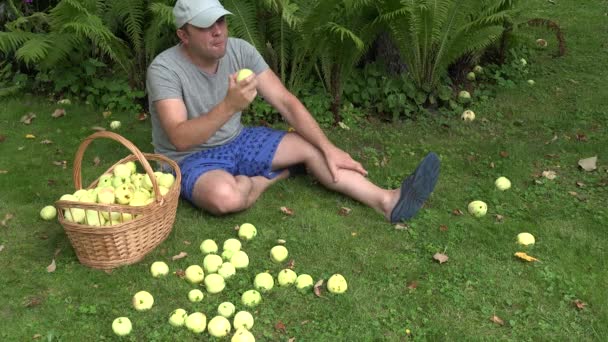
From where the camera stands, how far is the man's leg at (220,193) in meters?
4.13

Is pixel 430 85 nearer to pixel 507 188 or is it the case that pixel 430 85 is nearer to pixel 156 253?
pixel 507 188

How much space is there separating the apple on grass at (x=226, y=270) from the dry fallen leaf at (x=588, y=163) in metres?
3.33

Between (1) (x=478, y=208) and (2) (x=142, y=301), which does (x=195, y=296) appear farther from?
(1) (x=478, y=208)

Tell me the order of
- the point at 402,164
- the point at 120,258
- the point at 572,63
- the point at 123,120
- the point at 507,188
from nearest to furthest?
1. the point at 120,258
2. the point at 507,188
3. the point at 402,164
4. the point at 123,120
5. the point at 572,63

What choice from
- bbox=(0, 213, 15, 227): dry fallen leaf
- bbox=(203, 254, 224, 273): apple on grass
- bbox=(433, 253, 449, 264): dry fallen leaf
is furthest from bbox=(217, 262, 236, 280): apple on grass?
bbox=(0, 213, 15, 227): dry fallen leaf

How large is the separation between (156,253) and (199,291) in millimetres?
606

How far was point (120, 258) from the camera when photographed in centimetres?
366

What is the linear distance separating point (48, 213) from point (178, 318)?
164 cm

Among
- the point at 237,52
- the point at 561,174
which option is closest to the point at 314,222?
the point at 237,52

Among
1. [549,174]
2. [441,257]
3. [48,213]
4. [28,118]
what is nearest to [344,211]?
[441,257]

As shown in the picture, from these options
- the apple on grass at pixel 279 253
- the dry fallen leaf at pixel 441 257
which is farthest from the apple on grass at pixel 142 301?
the dry fallen leaf at pixel 441 257

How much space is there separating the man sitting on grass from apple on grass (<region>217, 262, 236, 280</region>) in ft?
2.00

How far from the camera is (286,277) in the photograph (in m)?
3.57

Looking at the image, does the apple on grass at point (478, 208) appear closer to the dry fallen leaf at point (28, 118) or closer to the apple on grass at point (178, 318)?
the apple on grass at point (178, 318)
